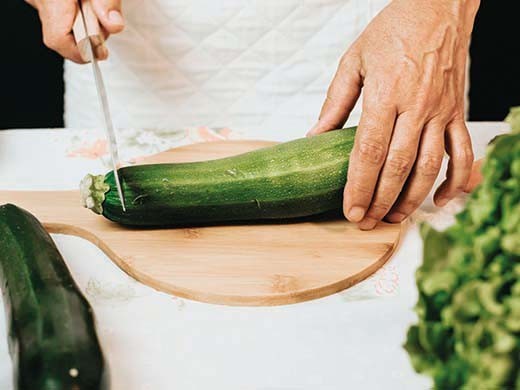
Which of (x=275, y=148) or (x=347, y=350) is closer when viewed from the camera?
(x=347, y=350)

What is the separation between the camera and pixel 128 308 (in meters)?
1.11

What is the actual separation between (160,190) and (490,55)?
209cm

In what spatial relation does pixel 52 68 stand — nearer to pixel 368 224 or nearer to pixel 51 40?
pixel 51 40

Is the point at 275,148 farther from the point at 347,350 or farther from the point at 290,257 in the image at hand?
the point at 347,350

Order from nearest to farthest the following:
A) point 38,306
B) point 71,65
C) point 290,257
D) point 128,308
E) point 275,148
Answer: point 38,306 < point 128,308 < point 290,257 < point 275,148 < point 71,65

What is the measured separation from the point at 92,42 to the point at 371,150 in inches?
21.7

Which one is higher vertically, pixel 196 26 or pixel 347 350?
pixel 196 26

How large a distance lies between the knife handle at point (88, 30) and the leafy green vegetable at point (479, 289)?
2.95 ft

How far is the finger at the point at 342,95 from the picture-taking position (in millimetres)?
1366

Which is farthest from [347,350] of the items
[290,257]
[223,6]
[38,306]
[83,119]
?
[83,119]

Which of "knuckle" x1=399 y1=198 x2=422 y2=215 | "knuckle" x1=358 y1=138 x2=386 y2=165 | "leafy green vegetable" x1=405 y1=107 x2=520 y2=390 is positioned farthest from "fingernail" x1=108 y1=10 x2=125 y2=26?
"leafy green vegetable" x1=405 y1=107 x2=520 y2=390

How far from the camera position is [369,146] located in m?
1.21

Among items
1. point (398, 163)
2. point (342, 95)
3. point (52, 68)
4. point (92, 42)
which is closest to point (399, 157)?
point (398, 163)

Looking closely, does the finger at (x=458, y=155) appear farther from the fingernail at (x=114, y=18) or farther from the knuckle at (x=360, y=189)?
the fingernail at (x=114, y=18)
